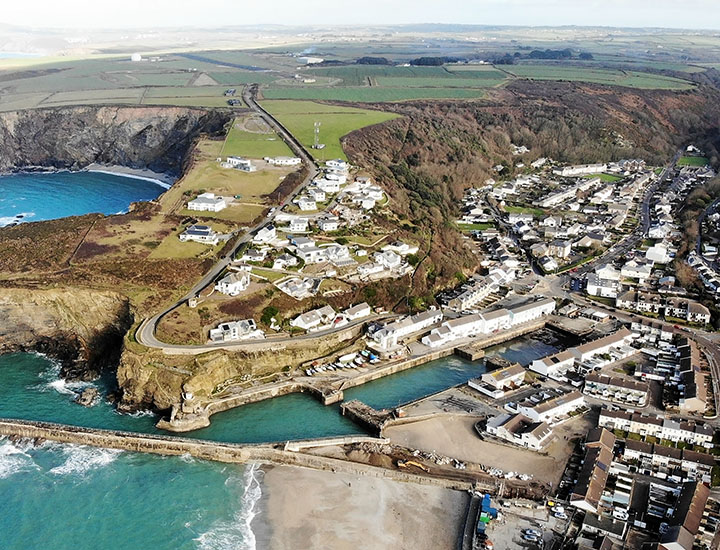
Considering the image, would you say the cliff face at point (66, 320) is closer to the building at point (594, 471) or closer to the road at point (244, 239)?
the road at point (244, 239)

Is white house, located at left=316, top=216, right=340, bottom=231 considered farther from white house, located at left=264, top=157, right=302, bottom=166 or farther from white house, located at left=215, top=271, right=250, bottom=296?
white house, located at left=264, top=157, right=302, bottom=166

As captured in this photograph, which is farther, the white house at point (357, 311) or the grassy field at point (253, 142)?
the grassy field at point (253, 142)

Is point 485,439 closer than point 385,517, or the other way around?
point 385,517

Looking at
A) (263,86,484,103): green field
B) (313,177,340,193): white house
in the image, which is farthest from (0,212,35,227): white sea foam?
(263,86,484,103): green field

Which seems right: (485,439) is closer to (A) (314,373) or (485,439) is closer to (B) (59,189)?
(A) (314,373)

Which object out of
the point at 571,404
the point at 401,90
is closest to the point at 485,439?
the point at 571,404

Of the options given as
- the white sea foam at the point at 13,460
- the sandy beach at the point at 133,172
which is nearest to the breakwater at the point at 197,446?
the white sea foam at the point at 13,460
